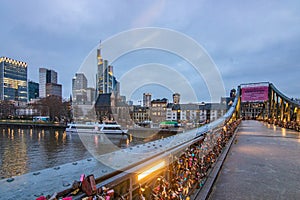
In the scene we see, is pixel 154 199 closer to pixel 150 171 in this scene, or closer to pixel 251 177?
pixel 150 171

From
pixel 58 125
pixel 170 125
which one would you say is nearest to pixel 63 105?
pixel 58 125

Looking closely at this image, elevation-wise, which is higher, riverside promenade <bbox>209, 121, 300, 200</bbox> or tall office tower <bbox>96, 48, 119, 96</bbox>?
tall office tower <bbox>96, 48, 119, 96</bbox>

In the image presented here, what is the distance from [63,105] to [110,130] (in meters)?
26.5

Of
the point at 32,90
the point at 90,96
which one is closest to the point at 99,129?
the point at 90,96

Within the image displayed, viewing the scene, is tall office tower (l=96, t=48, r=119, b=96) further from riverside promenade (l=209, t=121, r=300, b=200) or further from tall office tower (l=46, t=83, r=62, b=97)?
tall office tower (l=46, t=83, r=62, b=97)

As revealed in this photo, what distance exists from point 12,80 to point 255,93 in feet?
415

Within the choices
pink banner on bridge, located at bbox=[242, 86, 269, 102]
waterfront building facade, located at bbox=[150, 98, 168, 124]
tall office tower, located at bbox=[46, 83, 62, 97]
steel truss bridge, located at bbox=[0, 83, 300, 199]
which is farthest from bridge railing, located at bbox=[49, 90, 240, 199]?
tall office tower, located at bbox=[46, 83, 62, 97]

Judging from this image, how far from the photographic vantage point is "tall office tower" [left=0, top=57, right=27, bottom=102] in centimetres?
10032

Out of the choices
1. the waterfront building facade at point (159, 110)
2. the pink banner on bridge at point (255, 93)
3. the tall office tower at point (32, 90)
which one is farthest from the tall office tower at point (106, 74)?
the tall office tower at point (32, 90)

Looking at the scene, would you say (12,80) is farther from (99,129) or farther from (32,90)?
(99,129)

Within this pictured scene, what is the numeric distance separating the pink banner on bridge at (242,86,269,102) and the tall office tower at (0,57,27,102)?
11915cm

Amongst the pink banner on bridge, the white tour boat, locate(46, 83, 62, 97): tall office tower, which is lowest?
the white tour boat

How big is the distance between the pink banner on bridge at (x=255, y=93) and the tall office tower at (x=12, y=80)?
11915 centimetres

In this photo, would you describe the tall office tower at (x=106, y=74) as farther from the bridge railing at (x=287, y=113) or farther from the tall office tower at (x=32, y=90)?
the tall office tower at (x=32, y=90)
